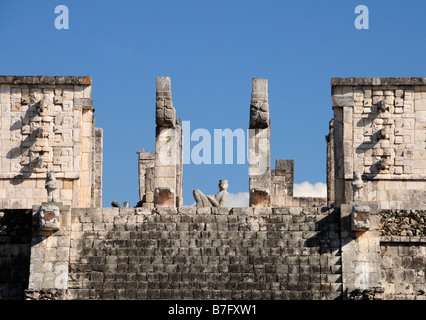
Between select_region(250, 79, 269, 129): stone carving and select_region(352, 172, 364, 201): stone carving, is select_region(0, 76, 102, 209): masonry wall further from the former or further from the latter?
select_region(352, 172, 364, 201): stone carving

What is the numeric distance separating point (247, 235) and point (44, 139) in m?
7.13

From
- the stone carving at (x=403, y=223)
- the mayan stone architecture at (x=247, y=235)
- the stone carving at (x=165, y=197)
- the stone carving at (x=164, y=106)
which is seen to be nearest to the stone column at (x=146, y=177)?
the mayan stone architecture at (x=247, y=235)

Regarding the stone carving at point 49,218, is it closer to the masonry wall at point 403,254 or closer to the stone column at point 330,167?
the masonry wall at point 403,254

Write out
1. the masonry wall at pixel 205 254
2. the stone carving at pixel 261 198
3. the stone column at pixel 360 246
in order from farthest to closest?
the stone carving at pixel 261 198 < the stone column at pixel 360 246 < the masonry wall at pixel 205 254

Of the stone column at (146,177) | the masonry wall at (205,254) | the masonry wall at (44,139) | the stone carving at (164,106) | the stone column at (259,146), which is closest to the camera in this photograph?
the masonry wall at (205,254)

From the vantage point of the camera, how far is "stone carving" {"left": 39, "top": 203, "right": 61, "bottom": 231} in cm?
3017

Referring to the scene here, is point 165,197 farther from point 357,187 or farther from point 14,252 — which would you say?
point 357,187

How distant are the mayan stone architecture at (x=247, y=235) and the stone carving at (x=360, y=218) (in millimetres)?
26

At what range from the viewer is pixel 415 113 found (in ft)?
114

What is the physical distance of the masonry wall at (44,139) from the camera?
34781 mm

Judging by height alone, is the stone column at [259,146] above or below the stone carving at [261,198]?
above

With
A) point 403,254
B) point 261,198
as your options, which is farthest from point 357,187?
point 261,198

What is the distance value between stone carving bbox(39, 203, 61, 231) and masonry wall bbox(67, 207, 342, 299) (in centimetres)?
49
